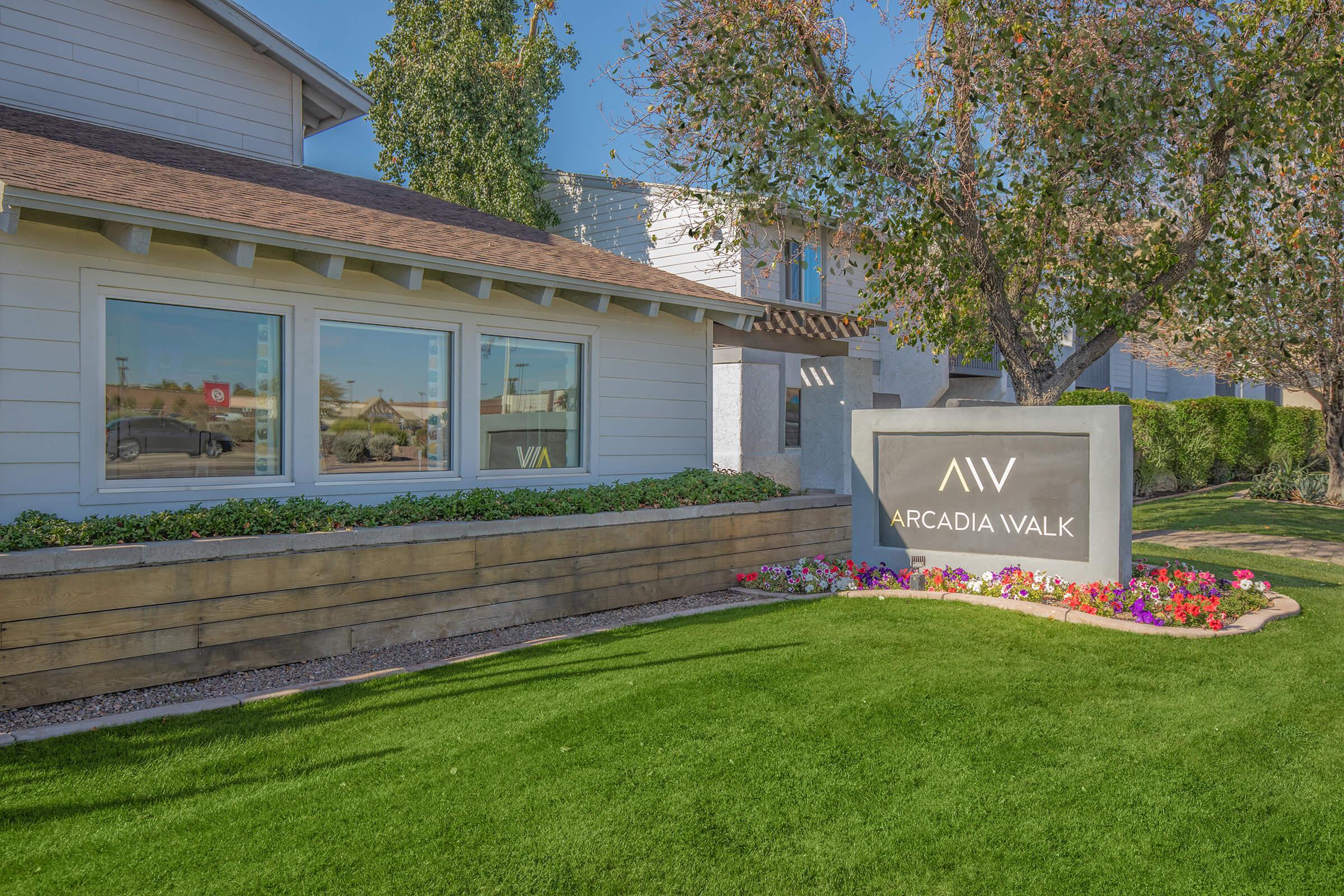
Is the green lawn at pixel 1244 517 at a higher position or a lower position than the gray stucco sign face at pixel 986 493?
lower

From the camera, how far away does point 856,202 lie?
33.6 ft

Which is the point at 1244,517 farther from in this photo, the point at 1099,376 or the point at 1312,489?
the point at 1099,376

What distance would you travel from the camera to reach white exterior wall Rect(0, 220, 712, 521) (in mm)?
6418

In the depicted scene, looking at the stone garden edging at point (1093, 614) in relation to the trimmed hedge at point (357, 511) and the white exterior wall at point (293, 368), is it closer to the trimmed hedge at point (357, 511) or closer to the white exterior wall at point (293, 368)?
the trimmed hedge at point (357, 511)

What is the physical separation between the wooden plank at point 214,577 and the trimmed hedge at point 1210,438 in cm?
1547

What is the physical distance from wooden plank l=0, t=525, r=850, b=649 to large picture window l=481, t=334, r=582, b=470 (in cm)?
182

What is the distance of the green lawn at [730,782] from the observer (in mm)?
3424

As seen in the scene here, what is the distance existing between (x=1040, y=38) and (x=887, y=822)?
766cm

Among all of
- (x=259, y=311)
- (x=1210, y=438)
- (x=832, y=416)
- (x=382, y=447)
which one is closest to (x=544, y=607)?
(x=382, y=447)

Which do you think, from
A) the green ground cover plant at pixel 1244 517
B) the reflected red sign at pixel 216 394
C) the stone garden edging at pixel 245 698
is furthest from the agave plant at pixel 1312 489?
the reflected red sign at pixel 216 394

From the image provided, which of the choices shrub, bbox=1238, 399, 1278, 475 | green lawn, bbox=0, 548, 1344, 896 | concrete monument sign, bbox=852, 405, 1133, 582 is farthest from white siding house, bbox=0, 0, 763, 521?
shrub, bbox=1238, 399, 1278, 475

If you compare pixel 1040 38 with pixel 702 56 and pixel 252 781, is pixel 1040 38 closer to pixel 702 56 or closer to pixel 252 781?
pixel 702 56

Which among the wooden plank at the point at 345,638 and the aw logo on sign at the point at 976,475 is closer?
the wooden plank at the point at 345,638

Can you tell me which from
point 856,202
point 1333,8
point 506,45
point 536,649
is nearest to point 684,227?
point 856,202
